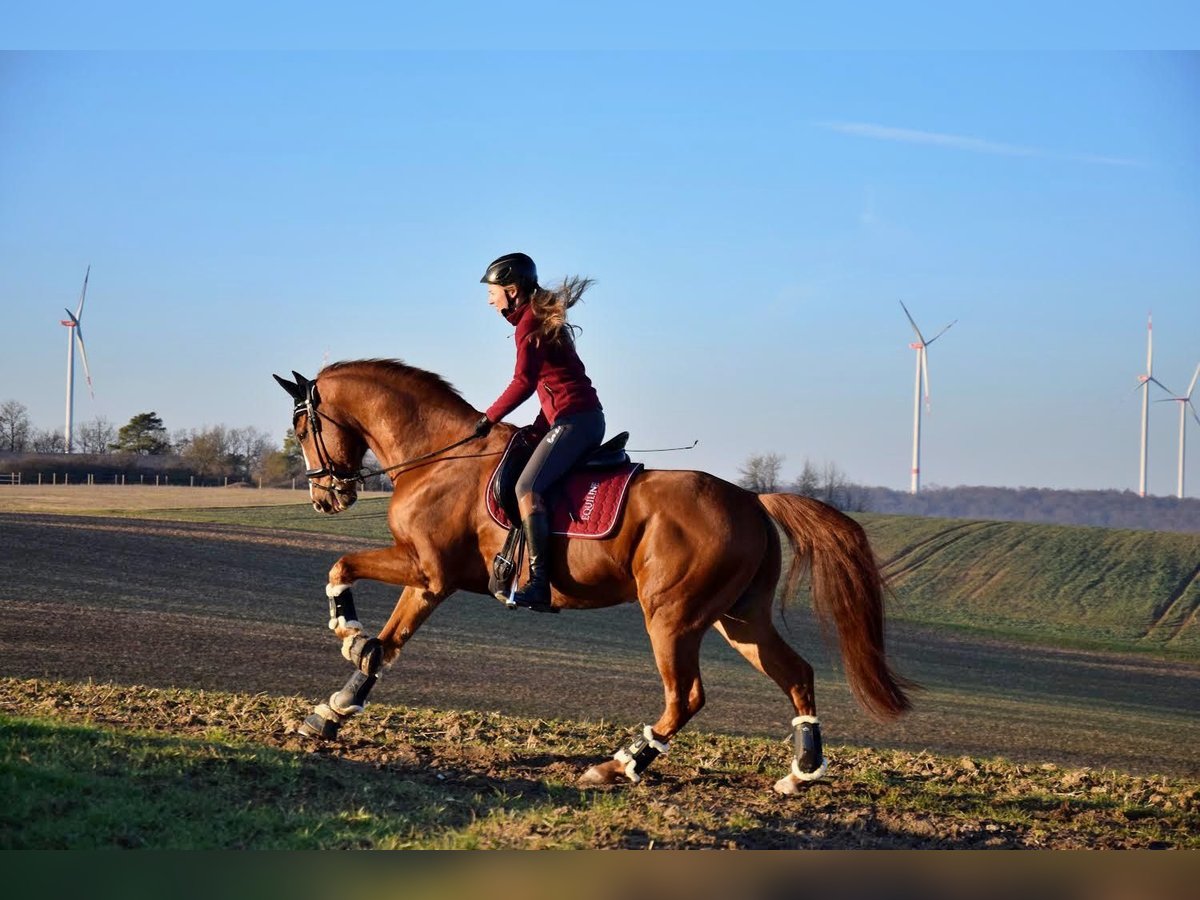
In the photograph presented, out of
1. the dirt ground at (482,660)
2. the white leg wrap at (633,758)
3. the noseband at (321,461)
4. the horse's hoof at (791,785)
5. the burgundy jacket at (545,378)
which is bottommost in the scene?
the dirt ground at (482,660)

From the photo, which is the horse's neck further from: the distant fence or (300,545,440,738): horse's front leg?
the distant fence

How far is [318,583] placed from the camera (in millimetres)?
30078

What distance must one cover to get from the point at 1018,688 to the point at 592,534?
71.3ft

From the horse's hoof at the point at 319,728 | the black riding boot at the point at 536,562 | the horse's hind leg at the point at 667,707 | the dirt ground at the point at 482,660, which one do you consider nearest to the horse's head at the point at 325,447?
the horse's hoof at the point at 319,728

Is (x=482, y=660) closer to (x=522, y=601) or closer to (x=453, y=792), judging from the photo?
(x=522, y=601)

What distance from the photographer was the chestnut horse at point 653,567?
7.50 meters

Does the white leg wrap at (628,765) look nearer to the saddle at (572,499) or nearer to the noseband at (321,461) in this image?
the saddle at (572,499)

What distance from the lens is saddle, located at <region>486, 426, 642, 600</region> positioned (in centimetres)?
769

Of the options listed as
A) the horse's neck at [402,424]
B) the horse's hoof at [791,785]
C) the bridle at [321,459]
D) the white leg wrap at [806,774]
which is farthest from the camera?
the bridle at [321,459]

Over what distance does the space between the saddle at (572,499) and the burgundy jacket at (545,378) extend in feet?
0.99

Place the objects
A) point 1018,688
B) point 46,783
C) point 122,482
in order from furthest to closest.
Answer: point 122,482 < point 1018,688 < point 46,783

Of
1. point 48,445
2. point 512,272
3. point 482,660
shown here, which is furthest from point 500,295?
point 48,445

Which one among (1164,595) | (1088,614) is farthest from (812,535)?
(1164,595)

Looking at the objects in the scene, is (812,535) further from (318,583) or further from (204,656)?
(318,583)
